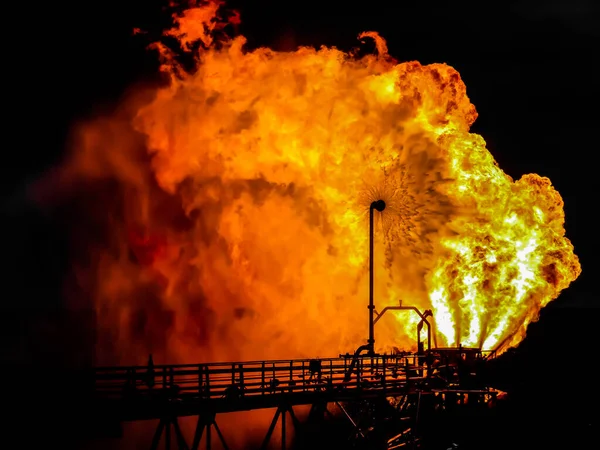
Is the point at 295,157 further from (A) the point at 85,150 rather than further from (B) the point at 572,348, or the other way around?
(B) the point at 572,348

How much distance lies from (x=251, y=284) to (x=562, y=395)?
18.7 m

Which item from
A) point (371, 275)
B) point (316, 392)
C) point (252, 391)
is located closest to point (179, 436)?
point (252, 391)

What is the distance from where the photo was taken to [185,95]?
48250 millimetres

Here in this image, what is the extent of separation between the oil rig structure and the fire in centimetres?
382

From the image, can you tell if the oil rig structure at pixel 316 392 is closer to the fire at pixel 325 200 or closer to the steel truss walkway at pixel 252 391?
the steel truss walkway at pixel 252 391

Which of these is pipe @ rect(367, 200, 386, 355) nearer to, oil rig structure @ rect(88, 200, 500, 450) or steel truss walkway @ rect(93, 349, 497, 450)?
oil rig structure @ rect(88, 200, 500, 450)

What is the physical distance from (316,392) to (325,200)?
14.6 meters

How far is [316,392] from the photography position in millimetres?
36188

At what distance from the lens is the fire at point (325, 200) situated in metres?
46.6

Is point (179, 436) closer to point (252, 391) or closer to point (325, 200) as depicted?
point (252, 391)

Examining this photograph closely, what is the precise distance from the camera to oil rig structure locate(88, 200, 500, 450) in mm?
32438

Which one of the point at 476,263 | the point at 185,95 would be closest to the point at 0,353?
the point at 185,95

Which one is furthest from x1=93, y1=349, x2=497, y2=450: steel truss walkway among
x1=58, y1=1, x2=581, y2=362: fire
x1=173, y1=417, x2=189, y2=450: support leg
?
x1=58, y1=1, x2=581, y2=362: fire

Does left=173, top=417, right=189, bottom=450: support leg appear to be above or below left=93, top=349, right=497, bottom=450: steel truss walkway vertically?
below
